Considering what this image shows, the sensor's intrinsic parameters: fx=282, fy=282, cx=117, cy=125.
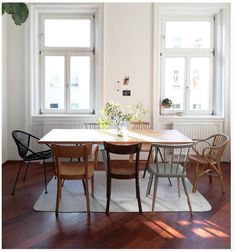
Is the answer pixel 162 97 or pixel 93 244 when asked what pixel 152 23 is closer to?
pixel 162 97

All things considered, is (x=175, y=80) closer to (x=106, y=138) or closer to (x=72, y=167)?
(x=106, y=138)

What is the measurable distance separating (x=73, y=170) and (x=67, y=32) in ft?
11.2

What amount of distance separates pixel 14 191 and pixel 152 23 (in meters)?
3.83

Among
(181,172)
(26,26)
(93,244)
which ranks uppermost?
(26,26)

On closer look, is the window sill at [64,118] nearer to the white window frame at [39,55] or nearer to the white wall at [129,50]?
the white window frame at [39,55]

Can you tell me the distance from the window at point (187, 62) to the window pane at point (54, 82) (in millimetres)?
2061

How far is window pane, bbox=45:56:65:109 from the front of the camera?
5.70m

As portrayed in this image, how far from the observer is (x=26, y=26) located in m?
5.25

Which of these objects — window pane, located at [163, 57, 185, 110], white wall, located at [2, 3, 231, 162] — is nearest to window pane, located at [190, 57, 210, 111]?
window pane, located at [163, 57, 185, 110]

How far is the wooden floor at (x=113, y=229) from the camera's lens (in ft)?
8.32

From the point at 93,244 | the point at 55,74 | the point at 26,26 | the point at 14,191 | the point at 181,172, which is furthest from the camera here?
the point at 55,74

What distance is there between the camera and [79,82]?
576 centimetres

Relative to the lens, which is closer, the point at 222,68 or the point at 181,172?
the point at 181,172

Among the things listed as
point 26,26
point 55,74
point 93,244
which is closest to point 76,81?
point 55,74
